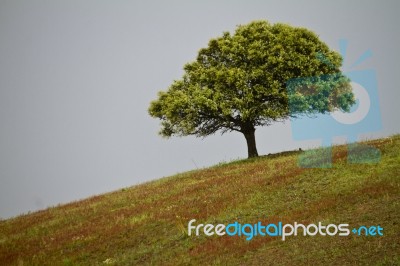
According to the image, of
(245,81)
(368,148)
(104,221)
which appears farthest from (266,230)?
(245,81)

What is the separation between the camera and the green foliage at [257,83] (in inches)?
1358

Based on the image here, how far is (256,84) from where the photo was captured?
3481 cm

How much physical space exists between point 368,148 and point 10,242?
22.0m

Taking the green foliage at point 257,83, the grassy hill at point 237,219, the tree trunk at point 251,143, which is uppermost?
the green foliage at point 257,83

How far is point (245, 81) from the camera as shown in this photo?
1378 inches

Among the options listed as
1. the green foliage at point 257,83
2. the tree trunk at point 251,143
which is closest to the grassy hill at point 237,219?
the green foliage at point 257,83

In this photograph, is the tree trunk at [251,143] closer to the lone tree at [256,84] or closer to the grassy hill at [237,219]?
the lone tree at [256,84]

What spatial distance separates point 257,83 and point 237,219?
67.2 feet

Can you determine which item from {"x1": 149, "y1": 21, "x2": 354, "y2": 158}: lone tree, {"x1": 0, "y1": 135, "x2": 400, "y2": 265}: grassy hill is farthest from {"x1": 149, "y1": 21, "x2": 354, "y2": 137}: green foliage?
{"x1": 0, "y1": 135, "x2": 400, "y2": 265}: grassy hill

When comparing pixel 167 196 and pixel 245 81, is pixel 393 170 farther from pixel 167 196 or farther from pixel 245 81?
pixel 245 81

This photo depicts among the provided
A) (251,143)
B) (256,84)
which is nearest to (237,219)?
(256,84)

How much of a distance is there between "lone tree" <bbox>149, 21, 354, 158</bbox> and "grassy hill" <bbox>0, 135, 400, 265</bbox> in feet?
31.0

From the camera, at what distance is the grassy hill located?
1277cm

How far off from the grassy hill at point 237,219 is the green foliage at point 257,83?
9.21 m
